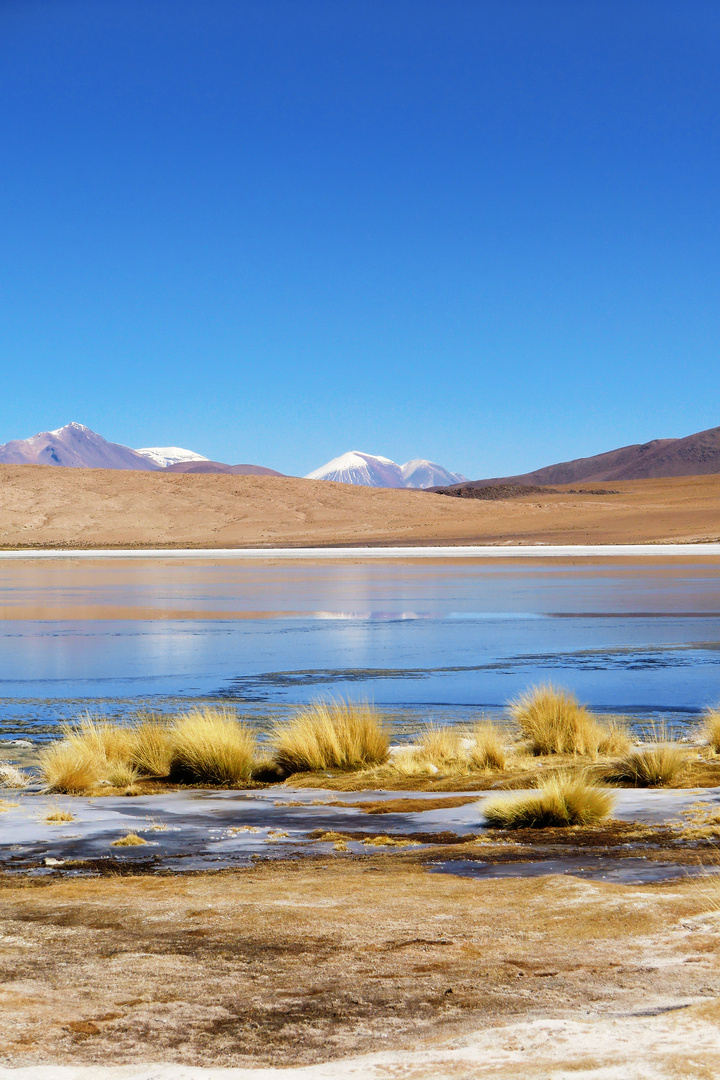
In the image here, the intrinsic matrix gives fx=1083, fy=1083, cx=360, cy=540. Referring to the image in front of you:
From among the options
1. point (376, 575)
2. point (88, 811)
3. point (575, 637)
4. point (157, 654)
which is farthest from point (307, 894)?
point (376, 575)

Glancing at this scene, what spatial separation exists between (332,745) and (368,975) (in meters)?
5.14

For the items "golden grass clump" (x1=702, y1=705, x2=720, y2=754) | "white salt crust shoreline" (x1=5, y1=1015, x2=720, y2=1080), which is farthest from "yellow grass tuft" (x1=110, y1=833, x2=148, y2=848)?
"golden grass clump" (x1=702, y1=705, x2=720, y2=754)

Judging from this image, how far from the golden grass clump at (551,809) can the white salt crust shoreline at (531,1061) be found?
340cm

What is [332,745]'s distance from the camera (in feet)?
29.1

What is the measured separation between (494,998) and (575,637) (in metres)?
14.6

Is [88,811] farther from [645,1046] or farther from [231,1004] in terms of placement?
[645,1046]

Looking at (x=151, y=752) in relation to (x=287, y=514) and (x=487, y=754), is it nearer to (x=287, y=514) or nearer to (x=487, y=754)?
(x=487, y=754)

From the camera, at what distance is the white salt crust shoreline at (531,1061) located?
278 cm

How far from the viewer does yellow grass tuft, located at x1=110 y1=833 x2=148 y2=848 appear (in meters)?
6.18

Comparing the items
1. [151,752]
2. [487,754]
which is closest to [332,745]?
[487,754]

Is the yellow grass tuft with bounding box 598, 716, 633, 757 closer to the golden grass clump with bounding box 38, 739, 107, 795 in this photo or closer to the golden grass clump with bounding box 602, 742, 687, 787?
the golden grass clump with bounding box 602, 742, 687, 787

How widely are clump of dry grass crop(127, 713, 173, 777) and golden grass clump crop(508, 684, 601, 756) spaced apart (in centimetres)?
317

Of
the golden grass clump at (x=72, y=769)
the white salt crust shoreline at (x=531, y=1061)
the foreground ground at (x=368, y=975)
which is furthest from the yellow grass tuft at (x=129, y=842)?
the white salt crust shoreline at (x=531, y=1061)

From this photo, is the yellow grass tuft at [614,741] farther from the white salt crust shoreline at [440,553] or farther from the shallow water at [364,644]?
the white salt crust shoreline at [440,553]
